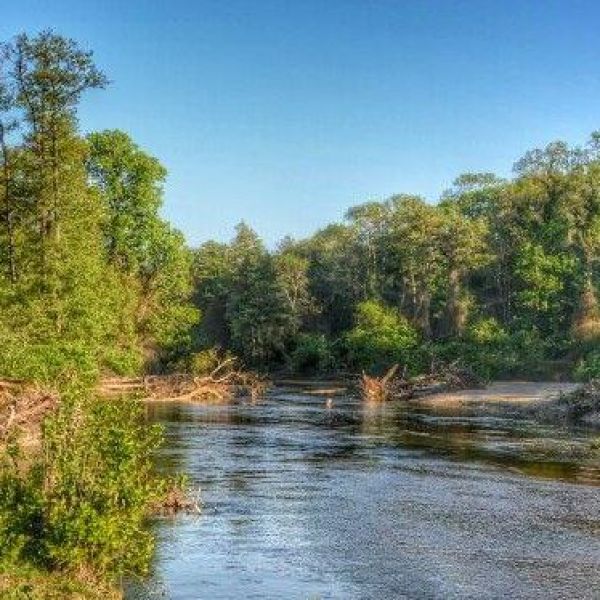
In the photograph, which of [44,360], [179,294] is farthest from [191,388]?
[44,360]

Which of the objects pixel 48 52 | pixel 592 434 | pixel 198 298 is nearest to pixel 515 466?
pixel 592 434

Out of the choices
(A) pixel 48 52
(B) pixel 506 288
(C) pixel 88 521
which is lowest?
(C) pixel 88 521

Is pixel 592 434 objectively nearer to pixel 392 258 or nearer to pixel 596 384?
pixel 596 384

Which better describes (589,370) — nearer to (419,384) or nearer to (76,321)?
(419,384)

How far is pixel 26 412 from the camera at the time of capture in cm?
2938

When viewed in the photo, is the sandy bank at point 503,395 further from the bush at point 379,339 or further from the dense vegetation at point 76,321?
the dense vegetation at point 76,321

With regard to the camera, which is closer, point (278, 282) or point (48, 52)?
point (48, 52)

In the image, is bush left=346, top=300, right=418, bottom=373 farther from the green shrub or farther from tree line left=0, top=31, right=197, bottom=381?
the green shrub

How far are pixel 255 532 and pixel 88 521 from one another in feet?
27.7

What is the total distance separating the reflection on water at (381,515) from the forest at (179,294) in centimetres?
290

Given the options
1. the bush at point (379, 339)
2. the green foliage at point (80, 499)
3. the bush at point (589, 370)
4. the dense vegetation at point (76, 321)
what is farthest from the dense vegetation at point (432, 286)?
the green foliage at point (80, 499)

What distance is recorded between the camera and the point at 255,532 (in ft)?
84.0

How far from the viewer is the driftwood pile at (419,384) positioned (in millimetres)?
75625

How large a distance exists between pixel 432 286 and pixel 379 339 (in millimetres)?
16131
